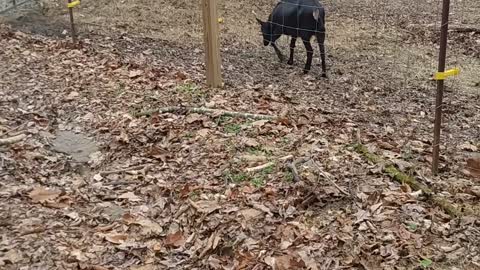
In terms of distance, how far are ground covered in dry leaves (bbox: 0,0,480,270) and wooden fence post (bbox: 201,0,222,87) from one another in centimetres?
16

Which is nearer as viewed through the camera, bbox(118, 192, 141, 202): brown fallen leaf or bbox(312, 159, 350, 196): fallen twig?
bbox(312, 159, 350, 196): fallen twig

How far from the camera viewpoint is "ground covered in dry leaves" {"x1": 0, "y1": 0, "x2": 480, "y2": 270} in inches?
135

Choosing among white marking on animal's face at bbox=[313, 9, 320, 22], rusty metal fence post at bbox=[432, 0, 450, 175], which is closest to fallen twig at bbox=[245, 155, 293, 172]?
rusty metal fence post at bbox=[432, 0, 450, 175]

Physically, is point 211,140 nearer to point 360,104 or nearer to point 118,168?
point 118,168

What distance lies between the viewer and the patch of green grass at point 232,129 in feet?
17.0

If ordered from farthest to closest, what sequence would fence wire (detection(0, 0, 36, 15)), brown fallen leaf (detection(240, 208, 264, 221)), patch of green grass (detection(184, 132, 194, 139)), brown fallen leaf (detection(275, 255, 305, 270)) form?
1. fence wire (detection(0, 0, 36, 15))
2. patch of green grass (detection(184, 132, 194, 139))
3. brown fallen leaf (detection(240, 208, 264, 221))
4. brown fallen leaf (detection(275, 255, 305, 270))

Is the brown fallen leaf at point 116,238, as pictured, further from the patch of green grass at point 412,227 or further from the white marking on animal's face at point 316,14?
the white marking on animal's face at point 316,14

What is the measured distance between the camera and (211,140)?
4992mm

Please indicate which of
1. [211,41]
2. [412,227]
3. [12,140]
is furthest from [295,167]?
[211,41]

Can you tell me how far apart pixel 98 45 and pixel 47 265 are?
19.1 ft

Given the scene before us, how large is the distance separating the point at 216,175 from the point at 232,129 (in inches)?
36.0

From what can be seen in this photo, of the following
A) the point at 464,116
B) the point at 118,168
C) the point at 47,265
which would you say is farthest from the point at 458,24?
the point at 47,265

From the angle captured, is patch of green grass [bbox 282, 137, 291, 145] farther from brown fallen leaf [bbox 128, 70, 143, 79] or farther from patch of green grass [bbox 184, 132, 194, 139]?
brown fallen leaf [bbox 128, 70, 143, 79]

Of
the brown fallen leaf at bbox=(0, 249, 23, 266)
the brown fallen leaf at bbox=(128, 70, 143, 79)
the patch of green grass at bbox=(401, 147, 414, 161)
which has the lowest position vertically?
the patch of green grass at bbox=(401, 147, 414, 161)
